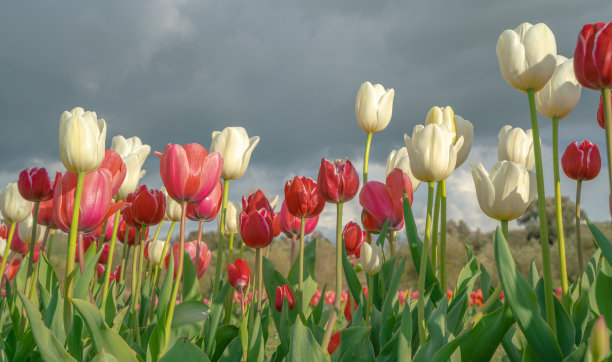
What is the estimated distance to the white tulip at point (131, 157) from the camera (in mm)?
2145

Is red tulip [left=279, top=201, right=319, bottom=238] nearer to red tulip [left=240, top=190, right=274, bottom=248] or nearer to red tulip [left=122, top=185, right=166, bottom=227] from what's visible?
red tulip [left=240, top=190, right=274, bottom=248]

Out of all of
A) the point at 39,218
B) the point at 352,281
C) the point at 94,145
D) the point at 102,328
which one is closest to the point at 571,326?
the point at 352,281

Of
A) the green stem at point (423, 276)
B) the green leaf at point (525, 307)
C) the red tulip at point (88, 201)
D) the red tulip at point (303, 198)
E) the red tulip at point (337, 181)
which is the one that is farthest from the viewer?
the red tulip at point (303, 198)

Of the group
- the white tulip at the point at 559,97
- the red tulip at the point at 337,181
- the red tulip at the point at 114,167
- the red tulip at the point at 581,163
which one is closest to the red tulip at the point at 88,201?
the red tulip at the point at 114,167

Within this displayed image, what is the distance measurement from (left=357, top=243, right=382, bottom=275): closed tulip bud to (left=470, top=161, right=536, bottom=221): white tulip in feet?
1.32

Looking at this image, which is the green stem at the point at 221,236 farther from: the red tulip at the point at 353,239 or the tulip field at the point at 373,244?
the red tulip at the point at 353,239

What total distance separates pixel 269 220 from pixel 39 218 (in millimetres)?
1156

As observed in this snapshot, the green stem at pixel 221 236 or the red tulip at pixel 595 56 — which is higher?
the red tulip at pixel 595 56

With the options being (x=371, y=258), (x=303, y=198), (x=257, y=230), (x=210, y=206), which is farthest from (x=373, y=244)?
(x=210, y=206)

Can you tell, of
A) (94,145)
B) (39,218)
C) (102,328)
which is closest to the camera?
(102,328)

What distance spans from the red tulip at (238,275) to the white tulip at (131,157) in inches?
21.9

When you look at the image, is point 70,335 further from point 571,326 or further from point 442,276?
point 571,326

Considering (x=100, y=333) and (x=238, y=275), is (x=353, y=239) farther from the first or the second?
(x=100, y=333)

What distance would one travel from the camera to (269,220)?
1.93 metres
